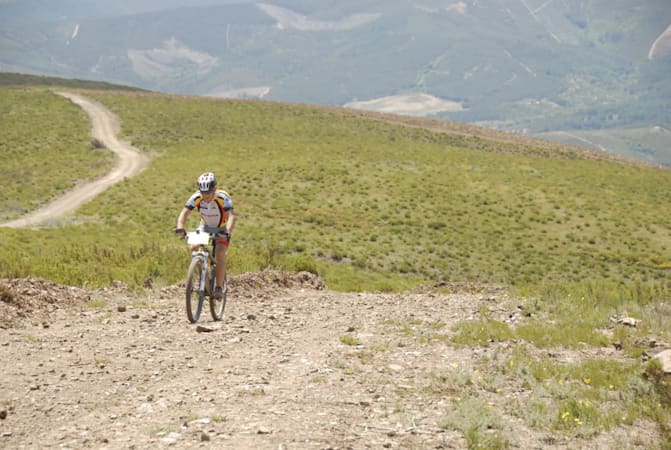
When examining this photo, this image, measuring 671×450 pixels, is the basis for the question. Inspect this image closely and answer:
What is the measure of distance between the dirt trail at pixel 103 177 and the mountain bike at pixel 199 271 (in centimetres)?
2410

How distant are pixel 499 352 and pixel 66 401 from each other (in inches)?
293

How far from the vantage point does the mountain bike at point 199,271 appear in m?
12.1

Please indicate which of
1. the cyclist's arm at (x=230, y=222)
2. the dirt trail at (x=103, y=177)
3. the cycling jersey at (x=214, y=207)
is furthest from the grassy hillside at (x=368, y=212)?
the cyclist's arm at (x=230, y=222)

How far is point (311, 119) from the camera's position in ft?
270

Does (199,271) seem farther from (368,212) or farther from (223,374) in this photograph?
(368,212)

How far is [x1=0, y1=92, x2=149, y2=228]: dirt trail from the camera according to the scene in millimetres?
36750

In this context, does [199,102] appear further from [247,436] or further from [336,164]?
[247,436]

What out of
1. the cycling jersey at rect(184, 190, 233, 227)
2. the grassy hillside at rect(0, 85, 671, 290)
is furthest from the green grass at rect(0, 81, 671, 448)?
the cycling jersey at rect(184, 190, 233, 227)

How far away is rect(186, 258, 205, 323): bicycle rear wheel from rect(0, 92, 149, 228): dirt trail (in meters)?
24.0

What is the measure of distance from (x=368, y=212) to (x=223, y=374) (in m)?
33.0

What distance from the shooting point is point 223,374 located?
958 cm

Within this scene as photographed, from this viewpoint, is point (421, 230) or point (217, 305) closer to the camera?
point (217, 305)

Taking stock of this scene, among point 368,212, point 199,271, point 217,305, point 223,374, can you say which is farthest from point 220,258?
point 368,212

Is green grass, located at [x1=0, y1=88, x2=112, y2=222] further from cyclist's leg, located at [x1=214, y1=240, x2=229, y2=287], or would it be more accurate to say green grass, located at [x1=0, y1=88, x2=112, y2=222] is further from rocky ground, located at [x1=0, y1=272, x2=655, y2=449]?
cyclist's leg, located at [x1=214, y1=240, x2=229, y2=287]
